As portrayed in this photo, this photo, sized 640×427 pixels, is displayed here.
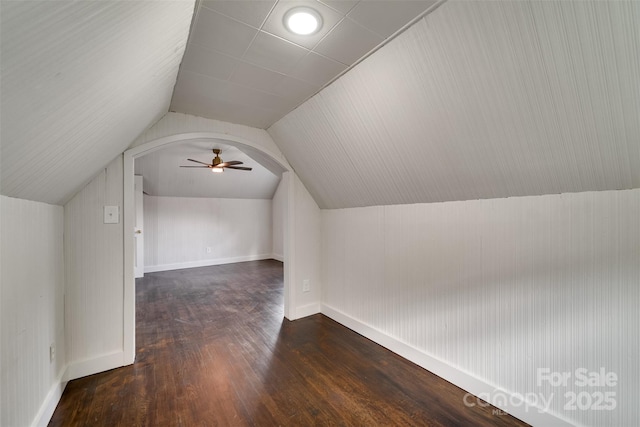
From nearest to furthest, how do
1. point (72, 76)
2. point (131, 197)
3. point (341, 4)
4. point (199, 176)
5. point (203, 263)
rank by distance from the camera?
1. point (72, 76)
2. point (341, 4)
3. point (131, 197)
4. point (199, 176)
5. point (203, 263)

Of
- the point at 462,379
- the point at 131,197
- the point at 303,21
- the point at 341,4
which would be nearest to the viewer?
the point at 341,4

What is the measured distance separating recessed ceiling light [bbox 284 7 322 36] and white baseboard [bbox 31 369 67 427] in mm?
2491

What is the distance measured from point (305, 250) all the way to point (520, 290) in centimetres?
213

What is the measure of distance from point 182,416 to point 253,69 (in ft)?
7.51

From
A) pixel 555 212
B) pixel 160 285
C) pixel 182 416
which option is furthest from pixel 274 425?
pixel 160 285

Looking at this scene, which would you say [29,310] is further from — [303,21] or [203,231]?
[203,231]

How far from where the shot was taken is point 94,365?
207cm

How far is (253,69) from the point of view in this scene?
5.94ft

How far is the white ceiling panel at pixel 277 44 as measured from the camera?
128 cm

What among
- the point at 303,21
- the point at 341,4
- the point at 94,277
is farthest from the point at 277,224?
the point at 341,4

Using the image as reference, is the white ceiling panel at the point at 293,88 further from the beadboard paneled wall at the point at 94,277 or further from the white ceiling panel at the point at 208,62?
the beadboard paneled wall at the point at 94,277

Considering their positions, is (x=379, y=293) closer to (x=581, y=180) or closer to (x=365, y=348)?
(x=365, y=348)

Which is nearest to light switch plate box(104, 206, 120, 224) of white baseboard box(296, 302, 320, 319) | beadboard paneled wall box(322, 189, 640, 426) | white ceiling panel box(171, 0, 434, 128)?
white ceiling panel box(171, 0, 434, 128)

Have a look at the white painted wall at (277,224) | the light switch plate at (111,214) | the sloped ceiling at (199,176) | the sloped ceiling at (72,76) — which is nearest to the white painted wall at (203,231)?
the white painted wall at (277,224)
